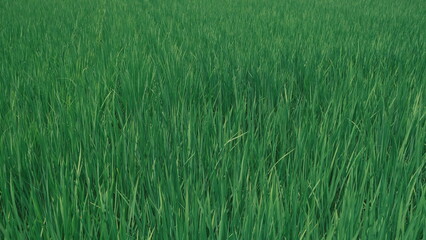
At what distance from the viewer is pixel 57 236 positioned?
58 centimetres

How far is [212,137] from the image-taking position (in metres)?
0.99

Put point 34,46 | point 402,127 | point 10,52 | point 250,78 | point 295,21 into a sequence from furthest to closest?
point 295,21 → point 34,46 → point 10,52 → point 250,78 → point 402,127

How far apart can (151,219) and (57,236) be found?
14 cm

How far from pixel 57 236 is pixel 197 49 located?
1.53 metres

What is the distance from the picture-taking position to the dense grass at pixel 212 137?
620mm

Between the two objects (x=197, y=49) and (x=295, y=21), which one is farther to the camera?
(x=295, y=21)

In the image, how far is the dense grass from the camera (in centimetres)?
62

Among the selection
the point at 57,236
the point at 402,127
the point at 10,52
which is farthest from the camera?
the point at 10,52

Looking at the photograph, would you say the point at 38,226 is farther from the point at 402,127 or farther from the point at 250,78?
the point at 250,78

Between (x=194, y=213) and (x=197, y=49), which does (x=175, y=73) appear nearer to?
(x=197, y=49)

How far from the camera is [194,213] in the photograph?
23.1 inches

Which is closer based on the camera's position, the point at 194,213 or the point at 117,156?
the point at 194,213

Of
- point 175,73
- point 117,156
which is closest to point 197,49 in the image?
point 175,73

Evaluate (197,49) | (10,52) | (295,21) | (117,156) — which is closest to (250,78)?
(197,49)
